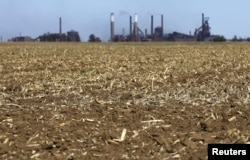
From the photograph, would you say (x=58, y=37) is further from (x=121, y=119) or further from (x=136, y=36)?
(x=121, y=119)

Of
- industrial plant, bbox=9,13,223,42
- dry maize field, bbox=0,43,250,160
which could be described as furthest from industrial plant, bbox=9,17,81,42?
dry maize field, bbox=0,43,250,160

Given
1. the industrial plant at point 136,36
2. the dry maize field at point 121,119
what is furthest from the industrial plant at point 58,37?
the dry maize field at point 121,119

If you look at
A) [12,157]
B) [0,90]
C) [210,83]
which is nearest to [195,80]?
[210,83]

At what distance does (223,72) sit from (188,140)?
316 inches

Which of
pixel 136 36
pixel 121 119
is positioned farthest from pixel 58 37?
pixel 121 119

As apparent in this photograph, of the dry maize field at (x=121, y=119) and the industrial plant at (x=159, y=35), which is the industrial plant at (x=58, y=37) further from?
A: the dry maize field at (x=121, y=119)

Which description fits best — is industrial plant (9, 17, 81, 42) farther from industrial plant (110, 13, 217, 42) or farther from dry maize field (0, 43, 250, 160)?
dry maize field (0, 43, 250, 160)

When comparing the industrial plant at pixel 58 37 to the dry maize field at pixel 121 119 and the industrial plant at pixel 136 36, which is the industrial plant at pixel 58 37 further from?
the dry maize field at pixel 121 119

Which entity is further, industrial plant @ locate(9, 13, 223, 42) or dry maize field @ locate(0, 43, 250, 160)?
industrial plant @ locate(9, 13, 223, 42)

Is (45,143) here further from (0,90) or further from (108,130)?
(0,90)

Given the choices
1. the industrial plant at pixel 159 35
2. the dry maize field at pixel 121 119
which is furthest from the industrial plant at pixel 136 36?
the dry maize field at pixel 121 119

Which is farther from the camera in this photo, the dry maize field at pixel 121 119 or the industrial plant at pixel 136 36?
the industrial plant at pixel 136 36

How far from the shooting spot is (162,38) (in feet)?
322

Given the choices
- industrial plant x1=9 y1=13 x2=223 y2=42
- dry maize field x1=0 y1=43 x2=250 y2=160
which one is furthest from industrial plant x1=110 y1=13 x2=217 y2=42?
dry maize field x1=0 y1=43 x2=250 y2=160
